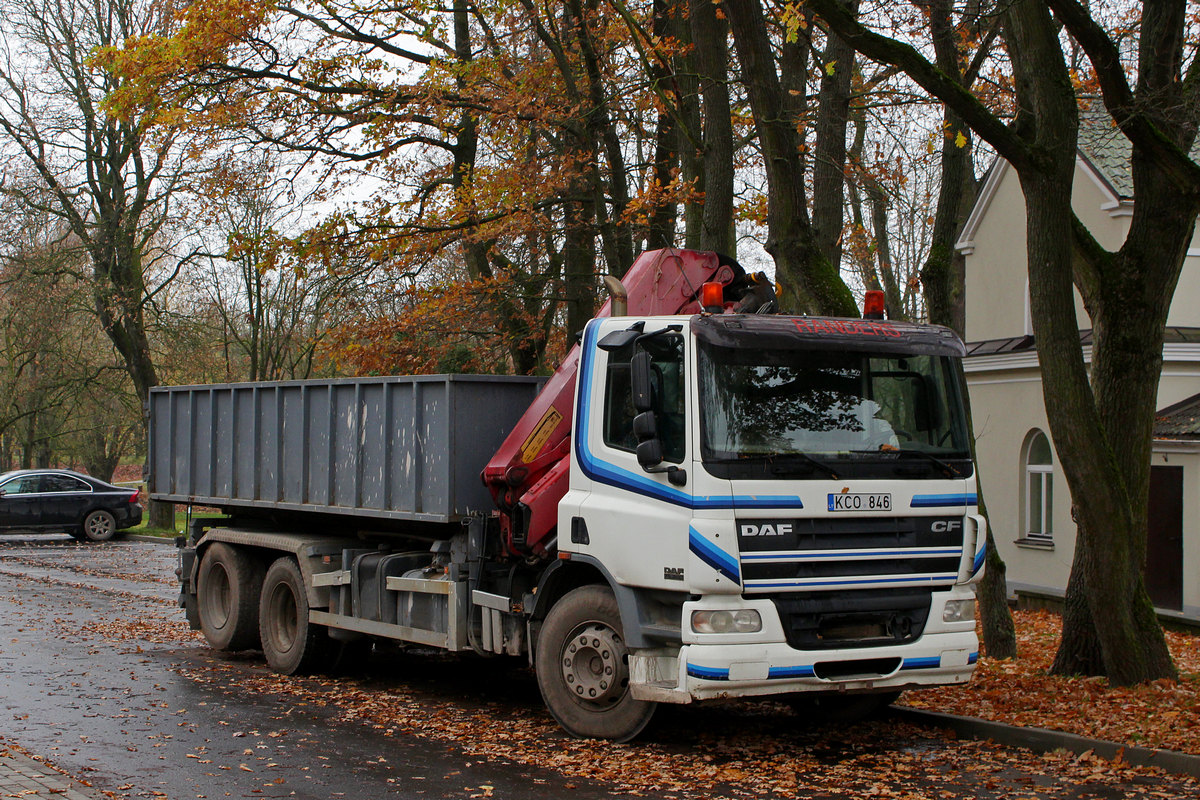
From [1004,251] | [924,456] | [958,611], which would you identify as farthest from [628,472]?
[1004,251]

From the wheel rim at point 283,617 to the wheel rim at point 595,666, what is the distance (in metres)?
3.90

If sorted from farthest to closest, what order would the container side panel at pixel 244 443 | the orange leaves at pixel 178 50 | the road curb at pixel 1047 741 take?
the orange leaves at pixel 178 50 → the container side panel at pixel 244 443 → the road curb at pixel 1047 741

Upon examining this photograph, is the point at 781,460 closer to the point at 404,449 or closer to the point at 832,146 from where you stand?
the point at 404,449

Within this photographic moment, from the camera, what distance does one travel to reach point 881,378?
25.7ft

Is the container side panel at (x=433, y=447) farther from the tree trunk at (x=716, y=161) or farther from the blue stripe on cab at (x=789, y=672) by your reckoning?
the tree trunk at (x=716, y=161)

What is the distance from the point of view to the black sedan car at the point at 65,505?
1078 inches

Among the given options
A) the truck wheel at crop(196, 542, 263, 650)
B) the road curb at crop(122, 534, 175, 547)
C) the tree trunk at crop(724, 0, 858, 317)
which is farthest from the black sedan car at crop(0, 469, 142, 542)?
the tree trunk at crop(724, 0, 858, 317)

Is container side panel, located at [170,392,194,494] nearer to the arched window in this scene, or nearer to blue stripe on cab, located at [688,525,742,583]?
blue stripe on cab, located at [688,525,742,583]

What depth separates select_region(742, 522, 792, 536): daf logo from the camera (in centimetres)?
718

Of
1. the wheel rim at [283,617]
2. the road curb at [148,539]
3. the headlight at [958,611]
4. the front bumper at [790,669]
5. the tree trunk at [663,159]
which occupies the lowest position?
the road curb at [148,539]

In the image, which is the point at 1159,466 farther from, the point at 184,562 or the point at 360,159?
the point at 184,562

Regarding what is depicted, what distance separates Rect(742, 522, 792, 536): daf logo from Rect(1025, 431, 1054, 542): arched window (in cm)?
1615

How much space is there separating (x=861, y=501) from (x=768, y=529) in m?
0.64

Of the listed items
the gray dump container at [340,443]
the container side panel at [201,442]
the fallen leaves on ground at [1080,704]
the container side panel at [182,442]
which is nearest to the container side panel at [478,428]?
the gray dump container at [340,443]
